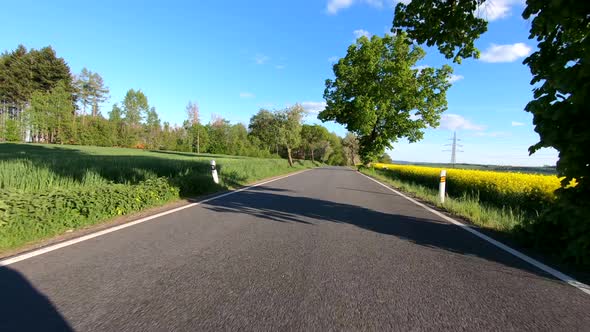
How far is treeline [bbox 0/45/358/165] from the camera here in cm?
4341

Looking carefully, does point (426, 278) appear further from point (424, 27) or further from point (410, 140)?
point (410, 140)

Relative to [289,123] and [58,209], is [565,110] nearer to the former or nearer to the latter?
[58,209]

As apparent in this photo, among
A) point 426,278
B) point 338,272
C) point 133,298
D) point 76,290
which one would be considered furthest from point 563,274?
point 76,290

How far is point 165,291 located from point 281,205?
5.61 m

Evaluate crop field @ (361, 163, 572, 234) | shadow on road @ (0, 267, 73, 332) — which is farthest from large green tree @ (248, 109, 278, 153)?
shadow on road @ (0, 267, 73, 332)

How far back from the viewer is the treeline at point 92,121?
1709 inches

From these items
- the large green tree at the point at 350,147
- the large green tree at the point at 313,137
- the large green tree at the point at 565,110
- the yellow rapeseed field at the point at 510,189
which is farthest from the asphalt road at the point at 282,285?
the large green tree at the point at 313,137

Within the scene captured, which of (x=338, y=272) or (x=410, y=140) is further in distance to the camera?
(x=410, y=140)

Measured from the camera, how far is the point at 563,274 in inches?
138

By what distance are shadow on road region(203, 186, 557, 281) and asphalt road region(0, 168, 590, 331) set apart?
6cm

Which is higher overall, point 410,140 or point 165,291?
point 410,140

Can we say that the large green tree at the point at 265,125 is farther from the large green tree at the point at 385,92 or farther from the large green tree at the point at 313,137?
the large green tree at the point at 313,137

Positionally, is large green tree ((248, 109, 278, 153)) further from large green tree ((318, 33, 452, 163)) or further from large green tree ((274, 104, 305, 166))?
large green tree ((318, 33, 452, 163))

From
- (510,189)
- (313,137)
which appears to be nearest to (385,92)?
(510,189)
